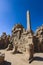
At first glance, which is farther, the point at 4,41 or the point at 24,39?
the point at 4,41

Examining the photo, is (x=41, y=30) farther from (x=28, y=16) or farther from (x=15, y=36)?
(x=28, y=16)

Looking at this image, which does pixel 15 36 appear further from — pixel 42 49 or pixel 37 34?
pixel 42 49

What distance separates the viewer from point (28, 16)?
135 ft

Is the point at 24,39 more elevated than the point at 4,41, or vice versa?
the point at 4,41

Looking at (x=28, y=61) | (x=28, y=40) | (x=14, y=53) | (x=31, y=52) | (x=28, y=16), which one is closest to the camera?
(x=28, y=61)

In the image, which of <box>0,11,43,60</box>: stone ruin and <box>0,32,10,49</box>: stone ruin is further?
<box>0,32,10,49</box>: stone ruin

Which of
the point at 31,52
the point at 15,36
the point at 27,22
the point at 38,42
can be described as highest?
the point at 27,22

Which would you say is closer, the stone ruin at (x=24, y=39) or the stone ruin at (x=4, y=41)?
the stone ruin at (x=24, y=39)

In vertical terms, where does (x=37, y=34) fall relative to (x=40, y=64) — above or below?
above

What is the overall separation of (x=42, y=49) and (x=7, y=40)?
1514 centimetres

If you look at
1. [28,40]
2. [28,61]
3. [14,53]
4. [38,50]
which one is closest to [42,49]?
[38,50]

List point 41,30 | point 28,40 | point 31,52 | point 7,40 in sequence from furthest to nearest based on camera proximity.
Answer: point 7,40 < point 41,30 < point 28,40 < point 31,52

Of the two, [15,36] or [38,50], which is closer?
[38,50]

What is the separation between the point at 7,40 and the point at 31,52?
2049cm
